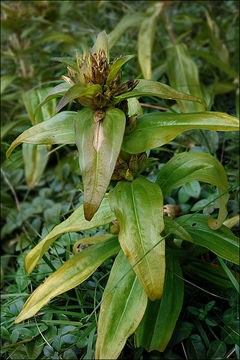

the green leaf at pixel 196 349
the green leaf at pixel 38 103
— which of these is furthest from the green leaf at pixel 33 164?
the green leaf at pixel 196 349

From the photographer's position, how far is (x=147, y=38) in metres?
1.81

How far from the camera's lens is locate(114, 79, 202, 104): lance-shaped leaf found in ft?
2.73

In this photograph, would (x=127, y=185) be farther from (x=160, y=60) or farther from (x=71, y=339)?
(x=160, y=60)

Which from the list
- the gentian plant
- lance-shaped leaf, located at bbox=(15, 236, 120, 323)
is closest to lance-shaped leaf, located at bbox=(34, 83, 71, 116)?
the gentian plant

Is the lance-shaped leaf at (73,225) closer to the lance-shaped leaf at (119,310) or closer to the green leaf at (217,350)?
the lance-shaped leaf at (119,310)

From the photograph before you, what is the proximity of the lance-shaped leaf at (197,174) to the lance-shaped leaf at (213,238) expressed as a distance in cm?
3

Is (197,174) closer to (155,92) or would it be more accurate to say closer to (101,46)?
(155,92)

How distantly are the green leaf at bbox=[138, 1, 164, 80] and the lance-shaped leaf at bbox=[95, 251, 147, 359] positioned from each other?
3.26ft

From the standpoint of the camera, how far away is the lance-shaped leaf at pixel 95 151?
0.76 metres

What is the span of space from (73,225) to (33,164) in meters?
0.92

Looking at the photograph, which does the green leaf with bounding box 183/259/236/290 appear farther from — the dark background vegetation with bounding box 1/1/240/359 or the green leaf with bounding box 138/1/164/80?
the green leaf with bounding box 138/1/164/80

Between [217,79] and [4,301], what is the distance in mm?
1443

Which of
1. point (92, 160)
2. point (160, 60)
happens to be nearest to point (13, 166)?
point (160, 60)

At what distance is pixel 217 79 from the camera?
2002 millimetres
